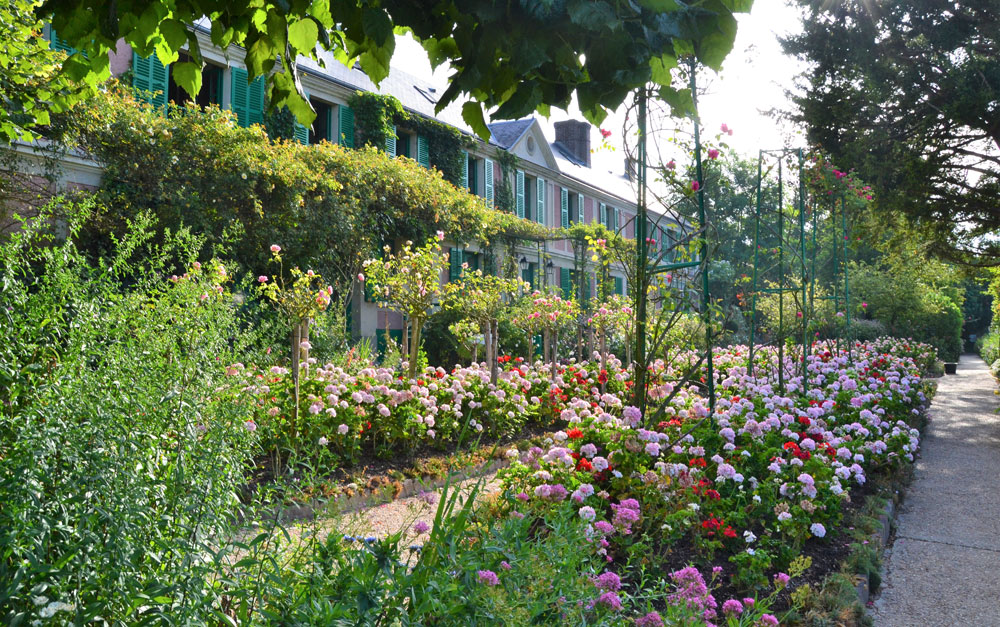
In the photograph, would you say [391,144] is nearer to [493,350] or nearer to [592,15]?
[493,350]

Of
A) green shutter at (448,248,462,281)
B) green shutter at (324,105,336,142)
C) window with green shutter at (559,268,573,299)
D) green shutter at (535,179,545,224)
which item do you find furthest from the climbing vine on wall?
green shutter at (324,105,336,142)

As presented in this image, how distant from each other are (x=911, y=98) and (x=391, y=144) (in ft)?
30.0

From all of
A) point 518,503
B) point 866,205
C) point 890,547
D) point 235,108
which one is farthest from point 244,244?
point 866,205

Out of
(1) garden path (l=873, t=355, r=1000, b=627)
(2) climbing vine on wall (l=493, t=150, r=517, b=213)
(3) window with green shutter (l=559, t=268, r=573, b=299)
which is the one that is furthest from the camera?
(3) window with green shutter (l=559, t=268, r=573, b=299)

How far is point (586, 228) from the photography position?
18391 mm

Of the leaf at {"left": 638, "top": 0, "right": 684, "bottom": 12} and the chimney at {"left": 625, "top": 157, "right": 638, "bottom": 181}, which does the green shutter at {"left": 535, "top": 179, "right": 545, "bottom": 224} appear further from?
the leaf at {"left": 638, "top": 0, "right": 684, "bottom": 12}

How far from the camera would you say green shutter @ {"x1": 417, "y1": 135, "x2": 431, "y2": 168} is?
14.9 meters

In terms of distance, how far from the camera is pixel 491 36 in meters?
1.84

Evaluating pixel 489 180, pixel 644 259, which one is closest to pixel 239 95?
pixel 489 180

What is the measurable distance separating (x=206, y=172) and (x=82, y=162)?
1.43m

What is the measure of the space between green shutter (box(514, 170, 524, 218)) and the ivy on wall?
2737mm

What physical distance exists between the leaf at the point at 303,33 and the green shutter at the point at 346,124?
36.4ft

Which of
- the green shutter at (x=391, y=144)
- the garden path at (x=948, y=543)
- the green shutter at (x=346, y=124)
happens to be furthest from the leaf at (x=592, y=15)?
the green shutter at (x=391, y=144)

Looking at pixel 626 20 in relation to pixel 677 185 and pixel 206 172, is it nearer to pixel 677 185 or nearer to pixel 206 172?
pixel 677 185
